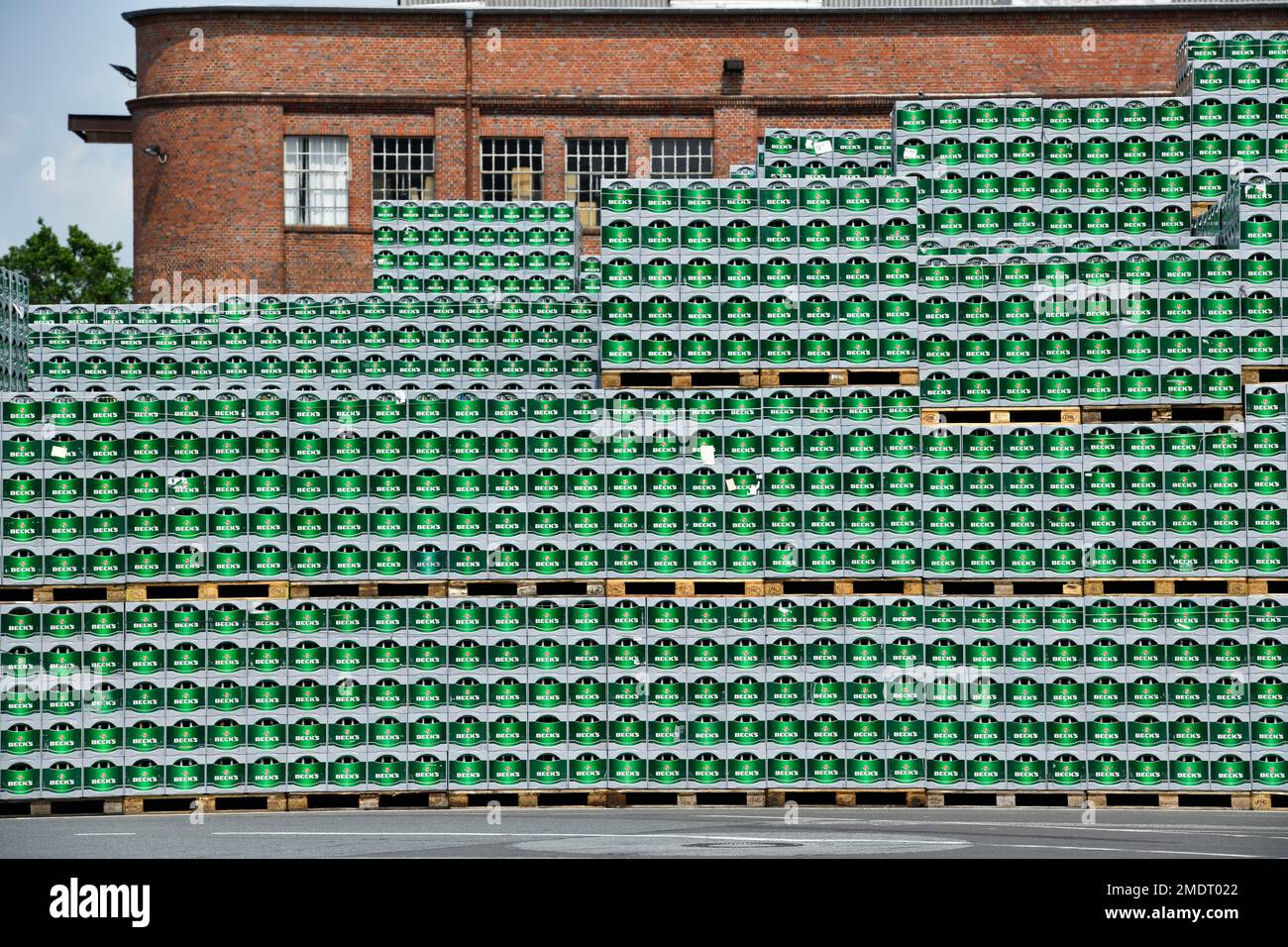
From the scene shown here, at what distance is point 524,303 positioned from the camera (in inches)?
490

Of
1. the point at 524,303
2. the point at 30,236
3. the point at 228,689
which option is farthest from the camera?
the point at 30,236

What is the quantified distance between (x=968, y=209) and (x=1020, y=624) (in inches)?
127

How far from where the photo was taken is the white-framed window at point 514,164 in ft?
76.9

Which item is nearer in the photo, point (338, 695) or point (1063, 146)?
point (338, 695)

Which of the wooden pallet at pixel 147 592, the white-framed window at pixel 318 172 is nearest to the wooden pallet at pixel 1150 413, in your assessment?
the wooden pallet at pixel 147 592

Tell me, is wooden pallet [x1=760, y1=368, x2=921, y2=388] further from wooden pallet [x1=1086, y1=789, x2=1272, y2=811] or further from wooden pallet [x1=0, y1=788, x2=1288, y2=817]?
wooden pallet [x1=1086, y1=789, x2=1272, y2=811]

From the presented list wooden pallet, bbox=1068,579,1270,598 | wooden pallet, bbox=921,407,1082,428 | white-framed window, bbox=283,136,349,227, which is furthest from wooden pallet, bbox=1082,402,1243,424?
white-framed window, bbox=283,136,349,227

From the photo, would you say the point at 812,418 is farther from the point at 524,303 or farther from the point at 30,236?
the point at 30,236

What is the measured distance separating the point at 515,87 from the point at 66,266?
78.2ft

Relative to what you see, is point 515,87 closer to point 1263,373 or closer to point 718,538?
point 718,538

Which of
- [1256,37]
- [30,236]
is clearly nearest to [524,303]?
[1256,37]
